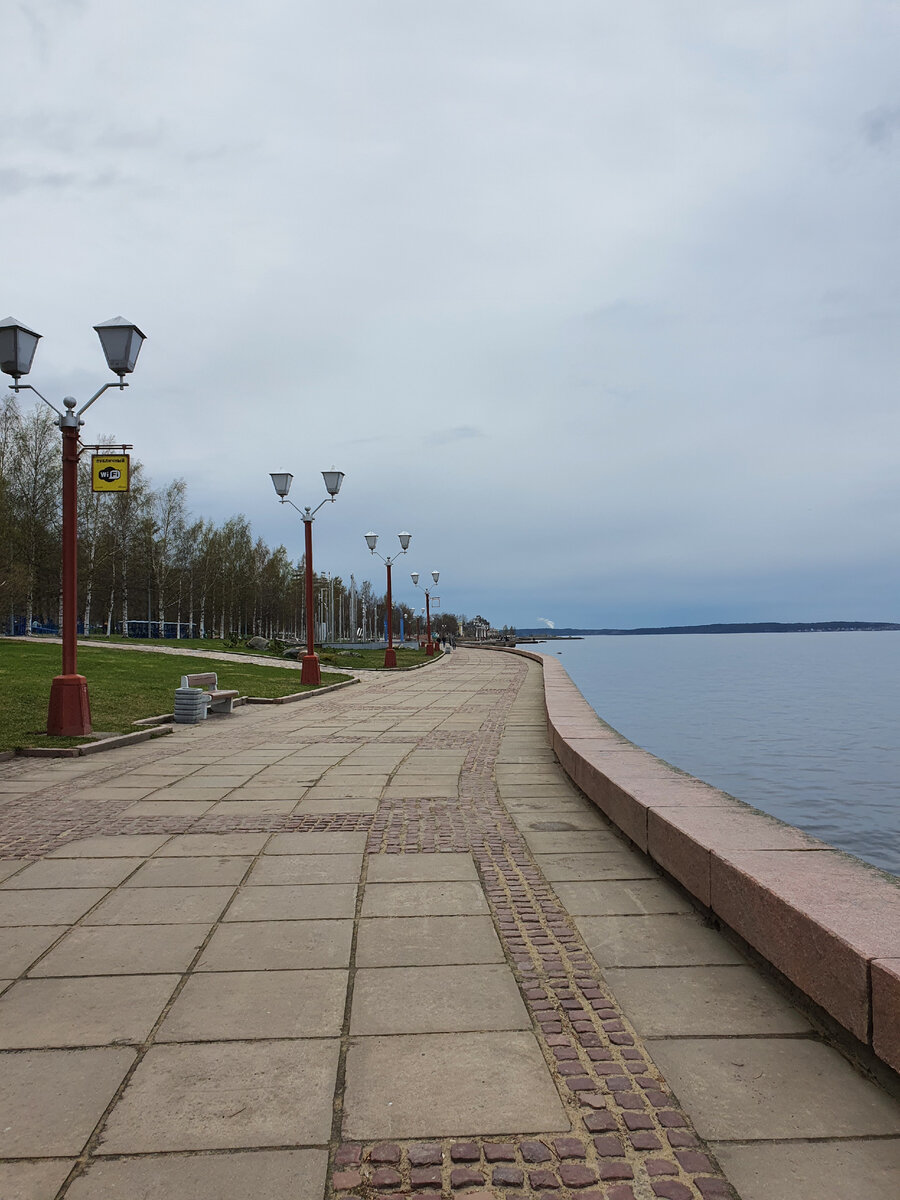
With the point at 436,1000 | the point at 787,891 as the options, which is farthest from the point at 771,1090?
the point at 436,1000

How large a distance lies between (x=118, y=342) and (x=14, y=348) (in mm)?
1152

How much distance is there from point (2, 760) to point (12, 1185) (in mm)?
8140

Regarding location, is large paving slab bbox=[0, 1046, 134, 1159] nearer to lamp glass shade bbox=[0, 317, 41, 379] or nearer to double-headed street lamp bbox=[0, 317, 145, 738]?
double-headed street lamp bbox=[0, 317, 145, 738]

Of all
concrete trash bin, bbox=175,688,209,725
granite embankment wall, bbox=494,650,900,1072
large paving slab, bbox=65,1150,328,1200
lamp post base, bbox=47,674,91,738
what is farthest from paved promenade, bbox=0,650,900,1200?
concrete trash bin, bbox=175,688,209,725

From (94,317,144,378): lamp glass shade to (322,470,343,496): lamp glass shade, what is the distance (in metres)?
12.3

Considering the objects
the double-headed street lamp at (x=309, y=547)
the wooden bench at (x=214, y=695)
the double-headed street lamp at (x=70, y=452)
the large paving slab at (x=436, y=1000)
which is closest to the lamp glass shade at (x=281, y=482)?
the double-headed street lamp at (x=309, y=547)

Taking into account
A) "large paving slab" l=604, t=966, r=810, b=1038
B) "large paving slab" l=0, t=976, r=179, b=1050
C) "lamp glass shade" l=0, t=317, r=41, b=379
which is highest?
"lamp glass shade" l=0, t=317, r=41, b=379

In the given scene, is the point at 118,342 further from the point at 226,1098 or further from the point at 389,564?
the point at 389,564

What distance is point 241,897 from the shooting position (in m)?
4.48

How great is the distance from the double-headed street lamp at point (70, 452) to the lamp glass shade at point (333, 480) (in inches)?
479

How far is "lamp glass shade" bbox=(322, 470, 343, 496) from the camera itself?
2306cm

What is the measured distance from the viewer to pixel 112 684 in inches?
646

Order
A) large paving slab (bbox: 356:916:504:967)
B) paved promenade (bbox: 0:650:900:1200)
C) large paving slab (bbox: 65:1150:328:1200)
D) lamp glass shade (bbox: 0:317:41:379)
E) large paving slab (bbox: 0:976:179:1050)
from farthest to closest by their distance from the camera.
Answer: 1. lamp glass shade (bbox: 0:317:41:379)
2. large paving slab (bbox: 356:916:504:967)
3. large paving slab (bbox: 0:976:179:1050)
4. paved promenade (bbox: 0:650:900:1200)
5. large paving slab (bbox: 65:1150:328:1200)

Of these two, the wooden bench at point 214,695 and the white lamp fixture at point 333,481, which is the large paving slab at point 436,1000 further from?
the white lamp fixture at point 333,481
